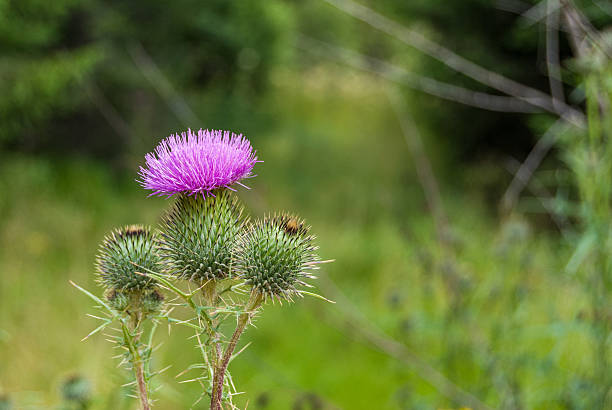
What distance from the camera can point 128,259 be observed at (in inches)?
53.2

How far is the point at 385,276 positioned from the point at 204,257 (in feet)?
20.0

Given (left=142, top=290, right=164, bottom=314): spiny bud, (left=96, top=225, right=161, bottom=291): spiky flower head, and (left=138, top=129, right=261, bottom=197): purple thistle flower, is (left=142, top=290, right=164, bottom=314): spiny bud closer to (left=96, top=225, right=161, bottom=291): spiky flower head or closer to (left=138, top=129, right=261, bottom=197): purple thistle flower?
(left=96, top=225, right=161, bottom=291): spiky flower head

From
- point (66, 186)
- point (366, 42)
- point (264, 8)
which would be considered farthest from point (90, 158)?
point (366, 42)

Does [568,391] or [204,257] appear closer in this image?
[204,257]

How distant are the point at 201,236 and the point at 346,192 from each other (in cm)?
993

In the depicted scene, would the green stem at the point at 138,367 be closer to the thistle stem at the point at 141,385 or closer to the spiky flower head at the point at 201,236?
the thistle stem at the point at 141,385

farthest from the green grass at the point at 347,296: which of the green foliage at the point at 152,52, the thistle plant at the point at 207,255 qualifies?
the thistle plant at the point at 207,255

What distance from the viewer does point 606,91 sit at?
2264mm

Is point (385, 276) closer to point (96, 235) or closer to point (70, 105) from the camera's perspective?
point (96, 235)

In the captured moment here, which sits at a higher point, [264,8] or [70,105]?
[264,8]

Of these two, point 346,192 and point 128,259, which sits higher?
point 346,192

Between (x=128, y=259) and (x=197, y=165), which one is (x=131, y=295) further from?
(x=197, y=165)

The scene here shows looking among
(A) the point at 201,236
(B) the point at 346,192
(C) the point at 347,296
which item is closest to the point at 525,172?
(A) the point at 201,236

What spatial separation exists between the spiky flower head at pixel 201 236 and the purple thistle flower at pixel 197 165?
5cm
